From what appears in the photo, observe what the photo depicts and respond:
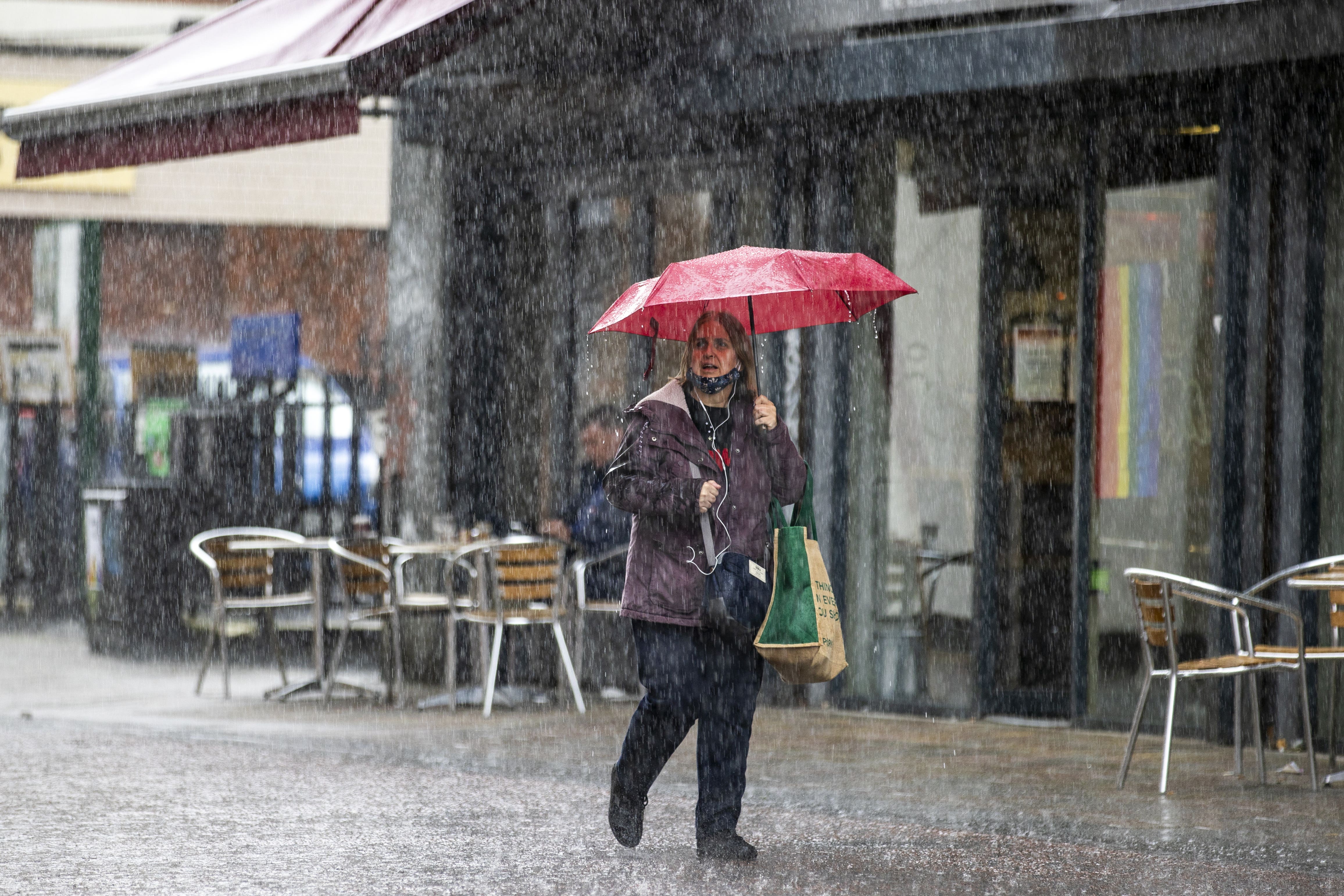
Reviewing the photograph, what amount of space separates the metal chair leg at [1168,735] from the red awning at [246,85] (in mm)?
4553

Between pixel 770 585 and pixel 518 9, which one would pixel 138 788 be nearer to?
pixel 770 585

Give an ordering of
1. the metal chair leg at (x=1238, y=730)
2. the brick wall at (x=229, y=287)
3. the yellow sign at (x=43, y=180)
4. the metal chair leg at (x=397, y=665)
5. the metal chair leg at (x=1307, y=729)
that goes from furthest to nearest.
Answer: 1. the brick wall at (x=229, y=287)
2. the yellow sign at (x=43, y=180)
3. the metal chair leg at (x=397, y=665)
4. the metal chair leg at (x=1238, y=730)
5. the metal chair leg at (x=1307, y=729)

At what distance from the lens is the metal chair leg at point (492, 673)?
31.2 feet

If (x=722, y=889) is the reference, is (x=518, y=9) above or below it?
above

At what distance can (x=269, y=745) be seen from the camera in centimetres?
820

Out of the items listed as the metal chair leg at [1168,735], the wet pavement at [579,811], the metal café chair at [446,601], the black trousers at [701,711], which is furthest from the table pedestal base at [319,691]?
the black trousers at [701,711]

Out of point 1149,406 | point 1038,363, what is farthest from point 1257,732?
point 1038,363

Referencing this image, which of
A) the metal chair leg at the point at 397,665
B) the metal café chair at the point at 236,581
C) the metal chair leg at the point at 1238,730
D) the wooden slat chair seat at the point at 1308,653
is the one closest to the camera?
the wooden slat chair seat at the point at 1308,653

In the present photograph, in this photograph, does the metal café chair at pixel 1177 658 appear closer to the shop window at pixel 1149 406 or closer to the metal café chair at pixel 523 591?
the shop window at pixel 1149 406

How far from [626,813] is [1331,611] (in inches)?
145

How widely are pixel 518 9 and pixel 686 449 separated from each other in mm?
3901

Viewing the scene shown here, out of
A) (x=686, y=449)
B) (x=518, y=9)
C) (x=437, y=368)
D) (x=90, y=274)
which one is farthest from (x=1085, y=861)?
(x=90, y=274)

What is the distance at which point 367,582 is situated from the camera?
10328 millimetres

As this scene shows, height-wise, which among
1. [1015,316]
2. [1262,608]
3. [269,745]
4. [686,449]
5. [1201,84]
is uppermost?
[1201,84]
